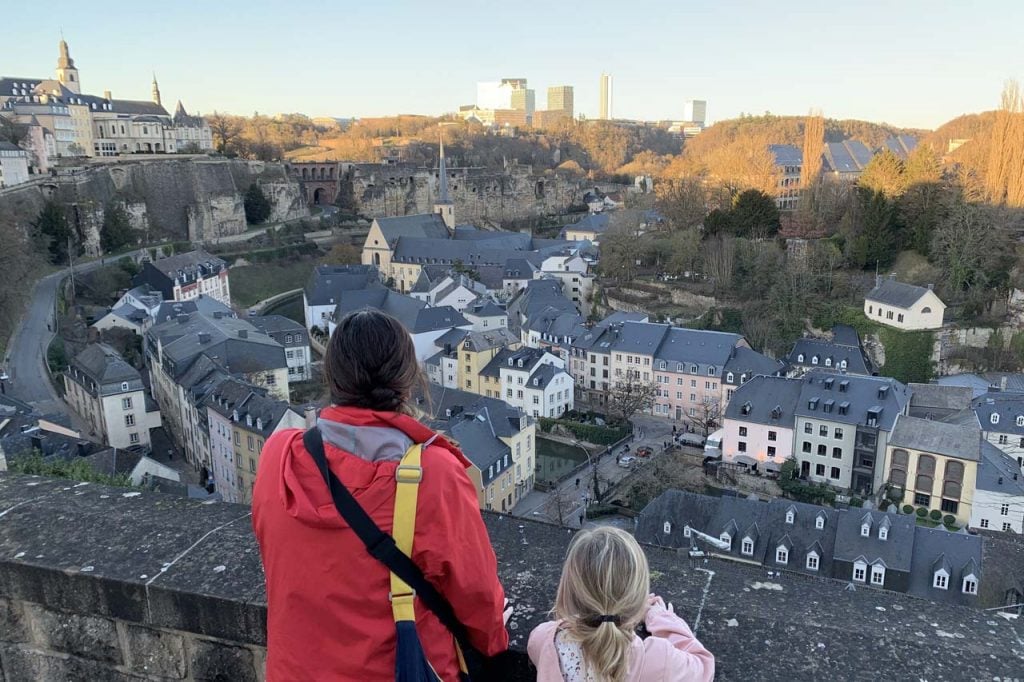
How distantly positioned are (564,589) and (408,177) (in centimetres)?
6075

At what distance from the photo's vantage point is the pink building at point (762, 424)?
2106cm

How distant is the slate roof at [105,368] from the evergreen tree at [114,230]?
65.3 feet

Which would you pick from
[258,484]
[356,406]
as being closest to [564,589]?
[356,406]

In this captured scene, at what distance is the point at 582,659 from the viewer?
166 cm

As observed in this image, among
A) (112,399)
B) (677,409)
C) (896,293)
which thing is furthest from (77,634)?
(896,293)

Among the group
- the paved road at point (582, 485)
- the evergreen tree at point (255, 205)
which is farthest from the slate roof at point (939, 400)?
the evergreen tree at point (255, 205)

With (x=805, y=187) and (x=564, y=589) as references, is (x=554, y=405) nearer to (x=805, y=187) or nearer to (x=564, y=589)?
(x=805, y=187)

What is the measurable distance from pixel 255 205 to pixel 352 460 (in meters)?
51.5

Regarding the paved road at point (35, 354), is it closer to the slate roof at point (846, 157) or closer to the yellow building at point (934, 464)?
the yellow building at point (934, 464)

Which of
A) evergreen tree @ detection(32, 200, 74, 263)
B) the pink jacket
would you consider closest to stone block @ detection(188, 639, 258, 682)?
the pink jacket

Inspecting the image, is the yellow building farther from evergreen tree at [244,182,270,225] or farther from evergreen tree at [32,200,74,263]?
evergreen tree at [244,182,270,225]

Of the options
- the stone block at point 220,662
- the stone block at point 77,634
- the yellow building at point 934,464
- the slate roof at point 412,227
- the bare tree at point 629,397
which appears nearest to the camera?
the stone block at point 220,662

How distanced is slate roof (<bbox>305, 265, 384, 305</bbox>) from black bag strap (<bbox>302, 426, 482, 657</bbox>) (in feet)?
116

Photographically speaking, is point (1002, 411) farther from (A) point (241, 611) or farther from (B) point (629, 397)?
(A) point (241, 611)
